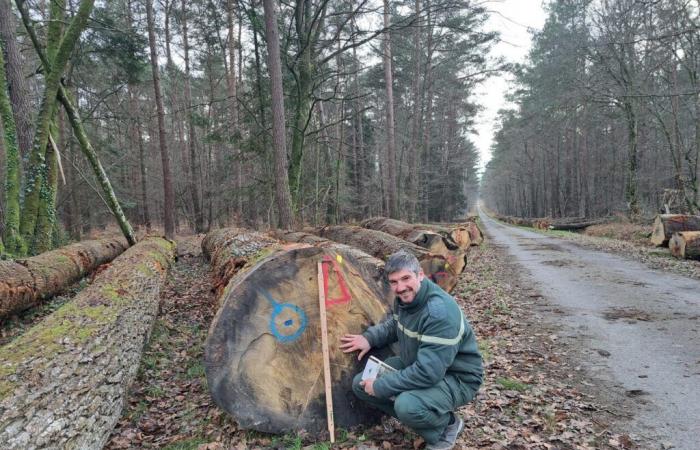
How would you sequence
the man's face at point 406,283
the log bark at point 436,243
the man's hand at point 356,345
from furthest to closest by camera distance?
the log bark at point 436,243 < the man's hand at point 356,345 < the man's face at point 406,283

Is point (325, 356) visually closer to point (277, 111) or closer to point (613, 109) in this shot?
point (277, 111)

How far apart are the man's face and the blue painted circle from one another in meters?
0.98

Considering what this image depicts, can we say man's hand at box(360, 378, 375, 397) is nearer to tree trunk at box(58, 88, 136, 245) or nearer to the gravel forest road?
the gravel forest road

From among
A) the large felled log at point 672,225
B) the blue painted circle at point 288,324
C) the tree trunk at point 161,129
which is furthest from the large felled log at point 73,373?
the large felled log at point 672,225

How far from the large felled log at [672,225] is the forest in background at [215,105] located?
8.13 meters

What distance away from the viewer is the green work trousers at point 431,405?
8.86 ft

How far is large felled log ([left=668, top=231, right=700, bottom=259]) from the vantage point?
10.1 metres

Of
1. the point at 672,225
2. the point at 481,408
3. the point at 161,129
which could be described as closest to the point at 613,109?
the point at 672,225

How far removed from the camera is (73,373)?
9.96 feet

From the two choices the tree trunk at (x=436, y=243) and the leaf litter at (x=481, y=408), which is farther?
the tree trunk at (x=436, y=243)

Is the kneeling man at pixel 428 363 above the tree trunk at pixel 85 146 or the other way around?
the other way around

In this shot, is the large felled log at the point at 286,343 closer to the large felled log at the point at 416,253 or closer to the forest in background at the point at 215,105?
the large felled log at the point at 416,253

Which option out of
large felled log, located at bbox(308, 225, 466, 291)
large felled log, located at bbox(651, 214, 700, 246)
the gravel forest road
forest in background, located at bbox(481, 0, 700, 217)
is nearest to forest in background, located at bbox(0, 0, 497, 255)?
large felled log, located at bbox(308, 225, 466, 291)

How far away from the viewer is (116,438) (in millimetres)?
3229
